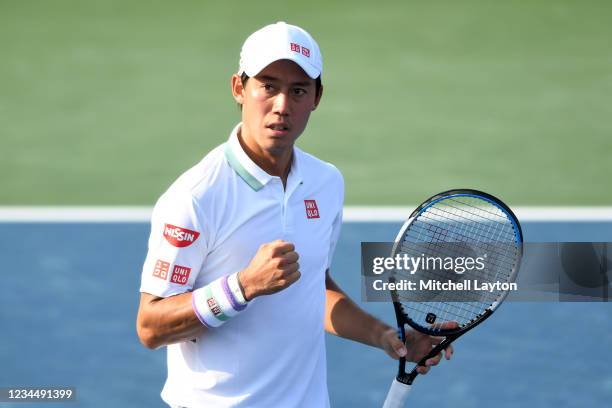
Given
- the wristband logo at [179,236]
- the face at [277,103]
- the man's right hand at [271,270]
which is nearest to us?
the man's right hand at [271,270]

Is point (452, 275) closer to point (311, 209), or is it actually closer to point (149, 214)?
point (311, 209)

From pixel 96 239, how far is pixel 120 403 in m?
1.99

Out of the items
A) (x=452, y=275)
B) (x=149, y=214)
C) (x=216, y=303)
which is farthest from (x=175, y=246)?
(x=149, y=214)

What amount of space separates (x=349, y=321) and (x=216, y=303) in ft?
2.44

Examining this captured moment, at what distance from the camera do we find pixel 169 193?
3.02 meters

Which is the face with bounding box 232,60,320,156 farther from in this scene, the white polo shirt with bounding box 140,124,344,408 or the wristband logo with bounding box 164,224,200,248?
the wristband logo with bounding box 164,224,200,248

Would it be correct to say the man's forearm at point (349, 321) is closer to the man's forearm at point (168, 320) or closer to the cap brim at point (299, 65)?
the man's forearm at point (168, 320)

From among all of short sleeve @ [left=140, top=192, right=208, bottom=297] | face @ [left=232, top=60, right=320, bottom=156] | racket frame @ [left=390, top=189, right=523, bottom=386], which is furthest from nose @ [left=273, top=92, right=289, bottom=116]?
racket frame @ [left=390, top=189, right=523, bottom=386]

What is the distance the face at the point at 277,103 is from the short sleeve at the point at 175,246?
12.0 inches

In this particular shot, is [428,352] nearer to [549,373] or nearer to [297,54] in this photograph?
[297,54]

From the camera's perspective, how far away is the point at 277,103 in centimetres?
307

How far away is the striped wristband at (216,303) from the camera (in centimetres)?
292

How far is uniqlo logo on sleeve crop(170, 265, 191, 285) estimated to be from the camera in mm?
2992

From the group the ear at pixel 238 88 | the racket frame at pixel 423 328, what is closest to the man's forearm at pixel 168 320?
the ear at pixel 238 88
